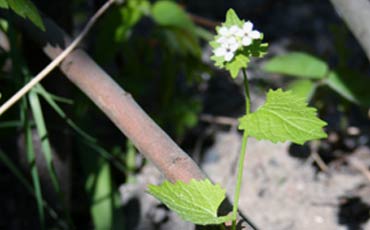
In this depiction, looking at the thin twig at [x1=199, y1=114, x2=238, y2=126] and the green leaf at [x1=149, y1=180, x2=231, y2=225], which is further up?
the thin twig at [x1=199, y1=114, x2=238, y2=126]

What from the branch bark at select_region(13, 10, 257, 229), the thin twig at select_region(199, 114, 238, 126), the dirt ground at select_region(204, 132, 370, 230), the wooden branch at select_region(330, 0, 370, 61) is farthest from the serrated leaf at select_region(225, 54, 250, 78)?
the thin twig at select_region(199, 114, 238, 126)

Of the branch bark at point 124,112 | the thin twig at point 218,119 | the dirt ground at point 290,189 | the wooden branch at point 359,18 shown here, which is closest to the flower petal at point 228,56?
the branch bark at point 124,112

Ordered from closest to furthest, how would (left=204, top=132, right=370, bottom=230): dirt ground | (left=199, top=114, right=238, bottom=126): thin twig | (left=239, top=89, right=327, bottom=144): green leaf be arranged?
(left=239, top=89, right=327, bottom=144): green leaf, (left=204, top=132, right=370, bottom=230): dirt ground, (left=199, top=114, right=238, bottom=126): thin twig

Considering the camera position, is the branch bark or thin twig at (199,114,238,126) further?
thin twig at (199,114,238,126)

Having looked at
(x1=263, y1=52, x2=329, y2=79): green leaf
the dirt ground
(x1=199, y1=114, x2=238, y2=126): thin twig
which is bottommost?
the dirt ground

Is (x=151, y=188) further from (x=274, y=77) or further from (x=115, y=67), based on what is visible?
(x=274, y=77)

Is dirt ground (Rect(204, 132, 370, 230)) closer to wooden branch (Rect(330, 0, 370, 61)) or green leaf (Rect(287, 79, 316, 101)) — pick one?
green leaf (Rect(287, 79, 316, 101))

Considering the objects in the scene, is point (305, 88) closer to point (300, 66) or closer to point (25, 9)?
point (300, 66)
